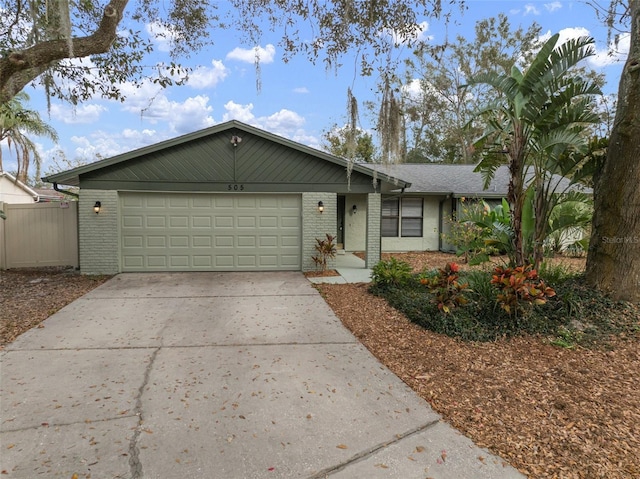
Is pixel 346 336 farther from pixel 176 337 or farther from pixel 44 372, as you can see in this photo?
pixel 44 372

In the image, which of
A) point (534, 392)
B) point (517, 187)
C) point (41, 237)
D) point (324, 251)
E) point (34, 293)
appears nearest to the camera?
point (534, 392)

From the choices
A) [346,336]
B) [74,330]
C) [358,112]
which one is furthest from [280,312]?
[358,112]

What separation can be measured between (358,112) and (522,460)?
15.3ft

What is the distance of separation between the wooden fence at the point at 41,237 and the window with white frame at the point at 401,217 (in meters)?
9.37

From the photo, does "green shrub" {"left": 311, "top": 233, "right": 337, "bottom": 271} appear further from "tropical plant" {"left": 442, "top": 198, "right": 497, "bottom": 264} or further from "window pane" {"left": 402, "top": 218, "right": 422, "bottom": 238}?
"window pane" {"left": 402, "top": 218, "right": 422, "bottom": 238}

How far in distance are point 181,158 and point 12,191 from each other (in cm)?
1555

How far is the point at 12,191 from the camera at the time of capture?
19.4 metres

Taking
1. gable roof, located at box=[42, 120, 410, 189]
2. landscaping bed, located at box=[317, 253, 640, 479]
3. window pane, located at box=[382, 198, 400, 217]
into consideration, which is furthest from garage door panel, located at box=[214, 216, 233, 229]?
window pane, located at box=[382, 198, 400, 217]

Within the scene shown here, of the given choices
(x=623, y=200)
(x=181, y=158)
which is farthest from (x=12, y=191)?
(x=623, y=200)

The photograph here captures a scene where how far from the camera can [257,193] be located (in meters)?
9.78

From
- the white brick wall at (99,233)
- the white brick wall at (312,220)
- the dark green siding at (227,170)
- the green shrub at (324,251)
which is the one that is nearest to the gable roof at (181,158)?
the dark green siding at (227,170)

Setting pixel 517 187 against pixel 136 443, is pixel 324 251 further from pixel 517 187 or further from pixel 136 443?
pixel 136 443

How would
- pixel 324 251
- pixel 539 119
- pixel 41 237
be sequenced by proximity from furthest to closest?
pixel 41 237 < pixel 324 251 < pixel 539 119

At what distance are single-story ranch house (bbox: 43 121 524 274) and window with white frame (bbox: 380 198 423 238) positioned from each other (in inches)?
136
